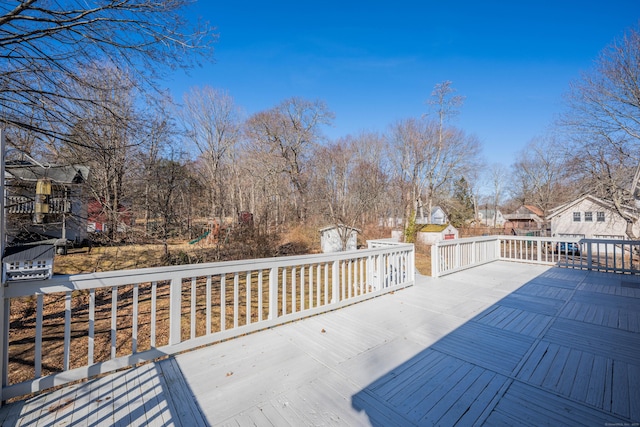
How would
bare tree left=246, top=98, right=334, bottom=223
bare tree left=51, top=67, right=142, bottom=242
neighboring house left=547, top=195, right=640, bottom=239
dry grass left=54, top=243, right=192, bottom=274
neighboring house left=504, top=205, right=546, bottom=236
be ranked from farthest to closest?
neighboring house left=504, top=205, right=546, bottom=236 → neighboring house left=547, top=195, right=640, bottom=239 → bare tree left=246, top=98, right=334, bottom=223 → dry grass left=54, top=243, right=192, bottom=274 → bare tree left=51, top=67, right=142, bottom=242

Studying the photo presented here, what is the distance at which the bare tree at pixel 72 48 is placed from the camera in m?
3.16

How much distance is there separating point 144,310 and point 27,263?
16.1 feet

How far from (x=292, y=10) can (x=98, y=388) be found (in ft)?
33.5

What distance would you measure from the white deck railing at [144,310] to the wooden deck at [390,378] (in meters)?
0.14

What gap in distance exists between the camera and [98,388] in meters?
2.01

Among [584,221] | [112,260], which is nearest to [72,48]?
[112,260]

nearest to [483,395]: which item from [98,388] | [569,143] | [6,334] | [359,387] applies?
[359,387]

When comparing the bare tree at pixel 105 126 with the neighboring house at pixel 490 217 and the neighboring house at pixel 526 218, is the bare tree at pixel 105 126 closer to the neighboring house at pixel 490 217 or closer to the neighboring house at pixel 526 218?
the neighboring house at pixel 526 218

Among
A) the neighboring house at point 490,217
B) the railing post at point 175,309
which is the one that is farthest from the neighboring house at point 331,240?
the neighboring house at point 490,217

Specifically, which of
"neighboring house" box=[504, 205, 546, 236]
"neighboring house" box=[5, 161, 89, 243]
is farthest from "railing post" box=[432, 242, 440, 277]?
"neighboring house" box=[504, 205, 546, 236]

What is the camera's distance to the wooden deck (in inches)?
68.9

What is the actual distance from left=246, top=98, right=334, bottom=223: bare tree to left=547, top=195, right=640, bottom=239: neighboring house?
18629mm

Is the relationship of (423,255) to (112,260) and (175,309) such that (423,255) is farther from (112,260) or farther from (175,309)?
(175,309)

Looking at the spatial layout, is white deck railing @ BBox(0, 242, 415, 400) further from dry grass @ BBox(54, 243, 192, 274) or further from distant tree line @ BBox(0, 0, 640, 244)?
distant tree line @ BBox(0, 0, 640, 244)
